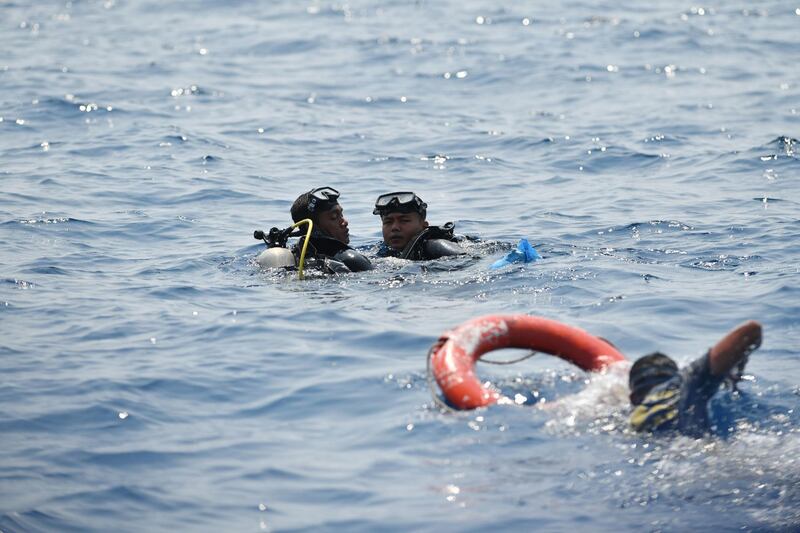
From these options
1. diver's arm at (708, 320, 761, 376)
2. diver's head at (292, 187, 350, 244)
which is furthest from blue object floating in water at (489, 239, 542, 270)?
diver's arm at (708, 320, 761, 376)

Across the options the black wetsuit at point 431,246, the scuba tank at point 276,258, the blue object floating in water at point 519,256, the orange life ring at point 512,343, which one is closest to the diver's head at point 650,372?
the orange life ring at point 512,343

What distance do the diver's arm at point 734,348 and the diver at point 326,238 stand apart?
4650 millimetres

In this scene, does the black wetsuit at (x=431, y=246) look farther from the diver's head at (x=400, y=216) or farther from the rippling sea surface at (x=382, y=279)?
the rippling sea surface at (x=382, y=279)

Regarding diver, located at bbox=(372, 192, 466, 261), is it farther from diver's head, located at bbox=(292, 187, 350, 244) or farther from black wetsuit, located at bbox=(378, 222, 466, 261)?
diver's head, located at bbox=(292, 187, 350, 244)

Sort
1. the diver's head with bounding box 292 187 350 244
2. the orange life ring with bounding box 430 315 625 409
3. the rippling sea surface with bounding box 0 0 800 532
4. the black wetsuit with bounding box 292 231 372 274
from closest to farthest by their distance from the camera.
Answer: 1. the rippling sea surface with bounding box 0 0 800 532
2. the orange life ring with bounding box 430 315 625 409
3. the black wetsuit with bounding box 292 231 372 274
4. the diver's head with bounding box 292 187 350 244

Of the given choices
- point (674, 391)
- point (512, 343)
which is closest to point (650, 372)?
point (674, 391)

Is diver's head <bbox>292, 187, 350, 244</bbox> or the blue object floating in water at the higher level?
diver's head <bbox>292, 187, 350, 244</bbox>

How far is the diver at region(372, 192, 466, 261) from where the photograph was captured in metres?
10.9

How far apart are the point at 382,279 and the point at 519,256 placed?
4.26 ft

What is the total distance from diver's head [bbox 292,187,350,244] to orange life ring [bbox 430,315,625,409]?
3638 millimetres

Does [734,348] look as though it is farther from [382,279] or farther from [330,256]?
[330,256]

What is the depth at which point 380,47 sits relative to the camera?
2466 cm

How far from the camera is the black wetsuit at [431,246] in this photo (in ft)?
35.6

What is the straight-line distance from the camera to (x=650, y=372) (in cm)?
663
